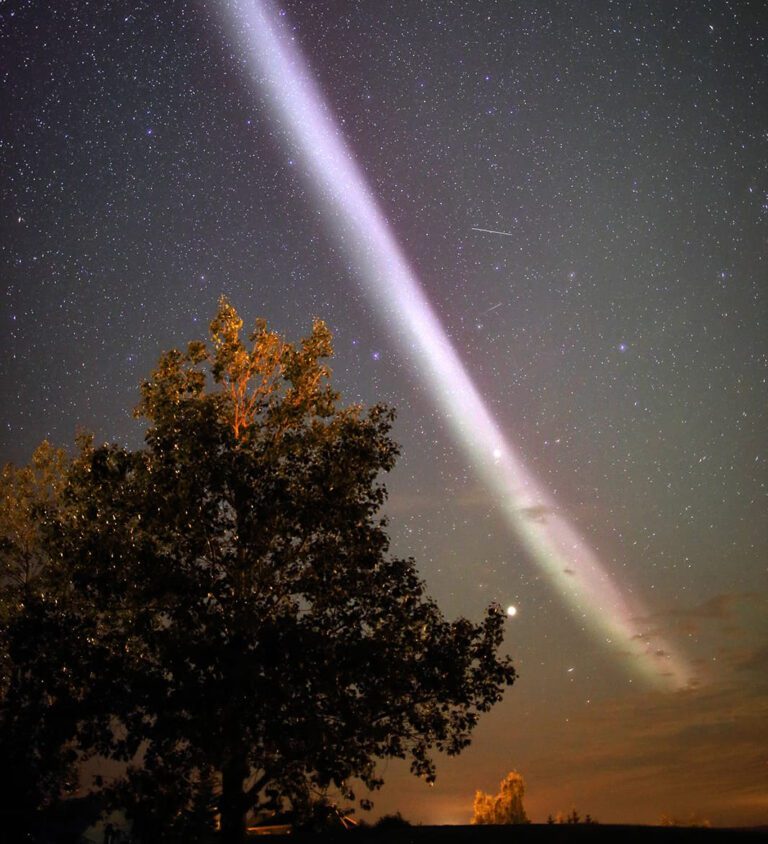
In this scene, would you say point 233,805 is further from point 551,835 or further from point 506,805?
point 506,805

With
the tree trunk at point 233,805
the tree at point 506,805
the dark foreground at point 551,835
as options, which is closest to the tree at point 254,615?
the tree trunk at point 233,805

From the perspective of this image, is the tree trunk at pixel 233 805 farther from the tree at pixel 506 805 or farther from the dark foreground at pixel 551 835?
the tree at pixel 506 805

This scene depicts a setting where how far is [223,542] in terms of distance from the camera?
17719 millimetres

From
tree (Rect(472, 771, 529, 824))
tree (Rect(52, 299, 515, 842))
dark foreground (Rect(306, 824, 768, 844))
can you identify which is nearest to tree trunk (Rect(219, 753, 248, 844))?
tree (Rect(52, 299, 515, 842))

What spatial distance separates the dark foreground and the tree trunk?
7.51 metres

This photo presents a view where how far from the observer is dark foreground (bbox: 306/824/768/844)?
1984cm

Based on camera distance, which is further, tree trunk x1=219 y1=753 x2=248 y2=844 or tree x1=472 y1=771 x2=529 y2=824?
tree x1=472 y1=771 x2=529 y2=824

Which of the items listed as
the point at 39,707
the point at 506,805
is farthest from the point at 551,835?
the point at 506,805

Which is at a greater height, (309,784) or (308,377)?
(308,377)

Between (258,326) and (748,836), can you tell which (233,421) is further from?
(748,836)

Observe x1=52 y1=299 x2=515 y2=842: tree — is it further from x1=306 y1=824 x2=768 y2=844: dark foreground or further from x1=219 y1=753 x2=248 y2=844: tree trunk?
x1=306 y1=824 x2=768 y2=844: dark foreground

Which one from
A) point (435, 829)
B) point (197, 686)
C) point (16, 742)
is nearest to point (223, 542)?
point (197, 686)

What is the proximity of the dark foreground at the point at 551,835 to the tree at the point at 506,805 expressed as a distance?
1719 inches

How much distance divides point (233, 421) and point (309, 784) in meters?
8.08
